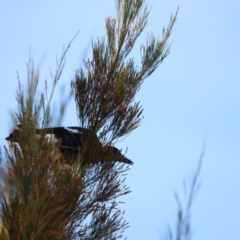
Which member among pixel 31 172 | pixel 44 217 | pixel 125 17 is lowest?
pixel 44 217

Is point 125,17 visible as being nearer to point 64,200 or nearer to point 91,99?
point 91,99

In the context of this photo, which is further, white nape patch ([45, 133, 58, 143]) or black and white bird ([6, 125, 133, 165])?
black and white bird ([6, 125, 133, 165])

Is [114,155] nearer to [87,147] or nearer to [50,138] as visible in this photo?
[87,147]

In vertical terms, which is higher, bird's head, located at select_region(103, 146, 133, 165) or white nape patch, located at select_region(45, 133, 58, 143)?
bird's head, located at select_region(103, 146, 133, 165)

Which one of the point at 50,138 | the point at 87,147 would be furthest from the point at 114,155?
the point at 50,138

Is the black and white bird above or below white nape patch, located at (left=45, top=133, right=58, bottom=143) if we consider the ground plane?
above

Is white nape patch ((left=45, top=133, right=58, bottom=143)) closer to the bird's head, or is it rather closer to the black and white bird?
the black and white bird

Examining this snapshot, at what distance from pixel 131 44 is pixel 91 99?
0.73m

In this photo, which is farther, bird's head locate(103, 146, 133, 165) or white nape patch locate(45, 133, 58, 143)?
bird's head locate(103, 146, 133, 165)

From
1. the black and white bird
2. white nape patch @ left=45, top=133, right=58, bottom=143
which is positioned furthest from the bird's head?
white nape patch @ left=45, top=133, right=58, bottom=143

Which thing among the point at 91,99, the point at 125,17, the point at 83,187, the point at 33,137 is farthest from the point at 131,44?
the point at 33,137

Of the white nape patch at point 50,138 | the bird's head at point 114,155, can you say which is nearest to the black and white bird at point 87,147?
the bird's head at point 114,155

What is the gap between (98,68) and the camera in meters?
6.87

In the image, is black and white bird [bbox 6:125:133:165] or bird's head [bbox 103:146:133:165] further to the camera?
bird's head [bbox 103:146:133:165]
